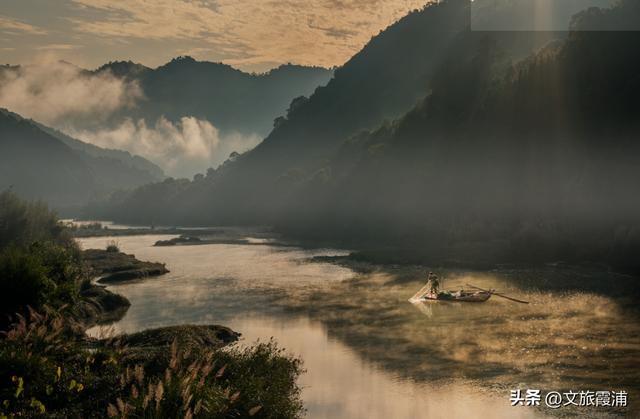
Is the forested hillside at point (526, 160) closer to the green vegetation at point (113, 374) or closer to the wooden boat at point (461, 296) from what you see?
the wooden boat at point (461, 296)

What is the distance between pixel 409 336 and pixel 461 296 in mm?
16417

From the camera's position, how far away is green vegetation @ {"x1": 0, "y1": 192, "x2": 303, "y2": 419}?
1599 centimetres

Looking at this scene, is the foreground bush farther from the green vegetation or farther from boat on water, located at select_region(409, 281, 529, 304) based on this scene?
boat on water, located at select_region(409, 281, 529, 304)

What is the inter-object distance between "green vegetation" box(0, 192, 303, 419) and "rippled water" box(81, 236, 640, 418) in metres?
4.27

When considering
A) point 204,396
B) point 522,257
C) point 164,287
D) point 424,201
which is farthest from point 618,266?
point 424,201

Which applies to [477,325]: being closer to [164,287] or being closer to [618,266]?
[618,266]

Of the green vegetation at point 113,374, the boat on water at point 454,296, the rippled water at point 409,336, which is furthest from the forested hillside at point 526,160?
the green vegetation at point 113,374

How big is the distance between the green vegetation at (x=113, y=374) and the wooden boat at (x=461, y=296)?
2407 centimetres

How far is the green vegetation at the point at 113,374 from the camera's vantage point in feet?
52.5

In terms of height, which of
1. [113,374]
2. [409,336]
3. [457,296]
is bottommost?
[409,336]

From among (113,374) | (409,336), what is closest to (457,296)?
(409,336)

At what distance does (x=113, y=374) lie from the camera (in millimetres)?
22281

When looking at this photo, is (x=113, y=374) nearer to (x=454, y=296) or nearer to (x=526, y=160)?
(x=454, y=296)

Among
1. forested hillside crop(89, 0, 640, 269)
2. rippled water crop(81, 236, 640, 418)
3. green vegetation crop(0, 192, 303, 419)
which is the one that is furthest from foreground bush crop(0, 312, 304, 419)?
forested hillside crop(89, 0, 640, 269)
